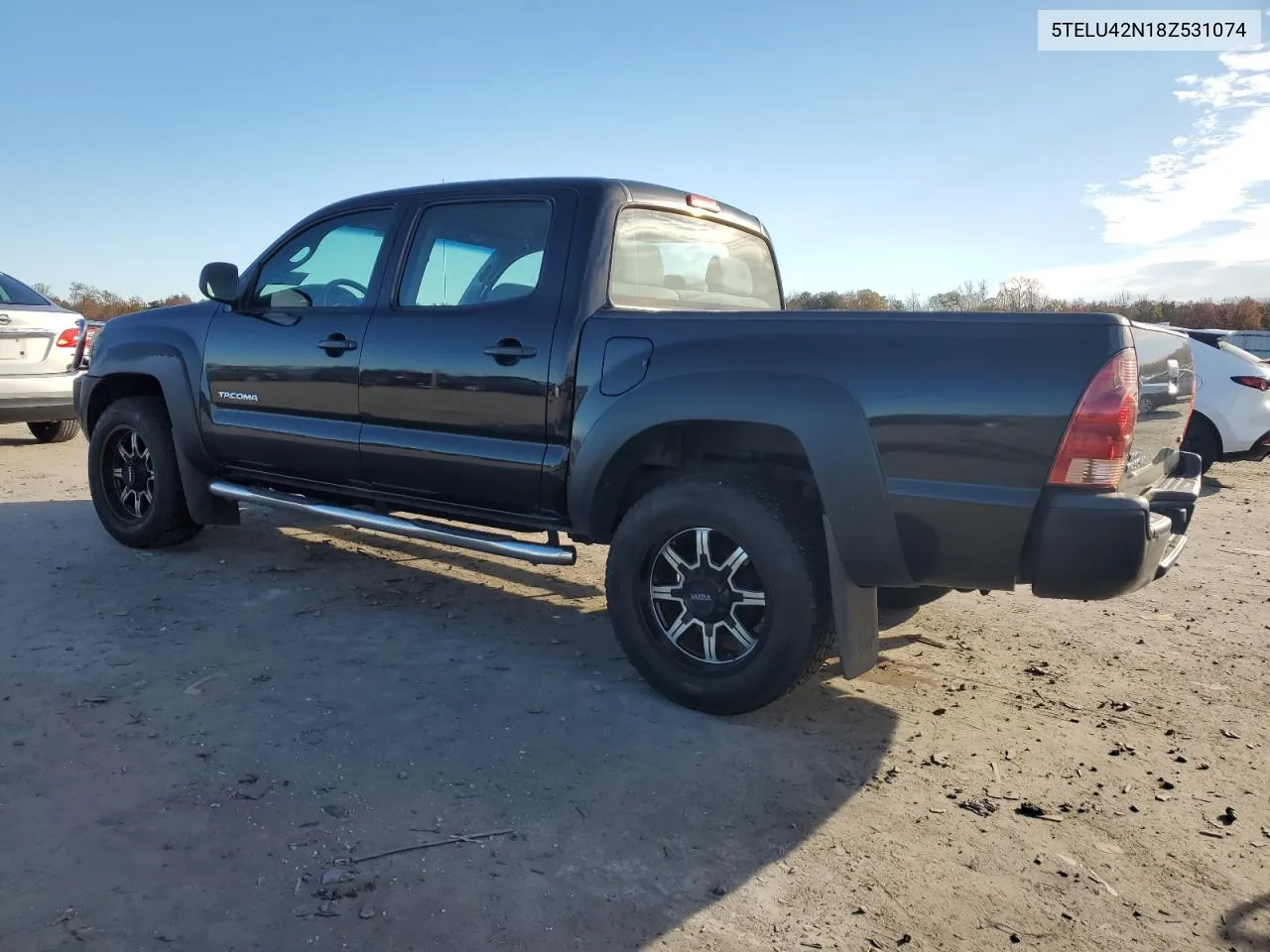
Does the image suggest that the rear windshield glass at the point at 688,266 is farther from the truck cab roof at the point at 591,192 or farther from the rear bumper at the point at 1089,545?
the rear bumper at the point at 1089,545

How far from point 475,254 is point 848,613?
2294 millimetres

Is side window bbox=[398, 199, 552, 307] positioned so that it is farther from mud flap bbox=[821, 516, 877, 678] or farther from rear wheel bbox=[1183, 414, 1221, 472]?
rear wheel bbox=[1183, 414, 1221, 472]

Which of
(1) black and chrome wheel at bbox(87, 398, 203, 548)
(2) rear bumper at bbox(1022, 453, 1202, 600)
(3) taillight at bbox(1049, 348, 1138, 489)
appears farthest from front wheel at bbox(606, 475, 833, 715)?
(1) black and chrome wheel at bbox(87, 398, 203, 548)

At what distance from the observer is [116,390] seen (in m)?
5.55

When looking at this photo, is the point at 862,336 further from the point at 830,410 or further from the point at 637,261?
the point at 637,261

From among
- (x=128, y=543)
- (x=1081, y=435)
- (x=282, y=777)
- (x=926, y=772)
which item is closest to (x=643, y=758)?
(x=926, y=772)

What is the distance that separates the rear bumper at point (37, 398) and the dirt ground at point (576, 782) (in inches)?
169

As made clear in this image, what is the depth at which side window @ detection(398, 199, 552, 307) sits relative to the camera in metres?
3.95

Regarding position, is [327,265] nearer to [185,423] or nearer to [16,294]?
[185,423]

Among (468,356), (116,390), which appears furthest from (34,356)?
(468,356)

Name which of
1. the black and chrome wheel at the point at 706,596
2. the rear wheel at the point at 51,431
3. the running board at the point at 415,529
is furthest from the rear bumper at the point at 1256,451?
the rear wheel at the point at 51,431

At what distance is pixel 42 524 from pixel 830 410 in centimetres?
536

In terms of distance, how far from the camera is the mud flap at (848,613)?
310cm

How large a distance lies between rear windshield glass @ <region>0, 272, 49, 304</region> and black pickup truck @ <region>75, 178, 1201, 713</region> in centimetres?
450
